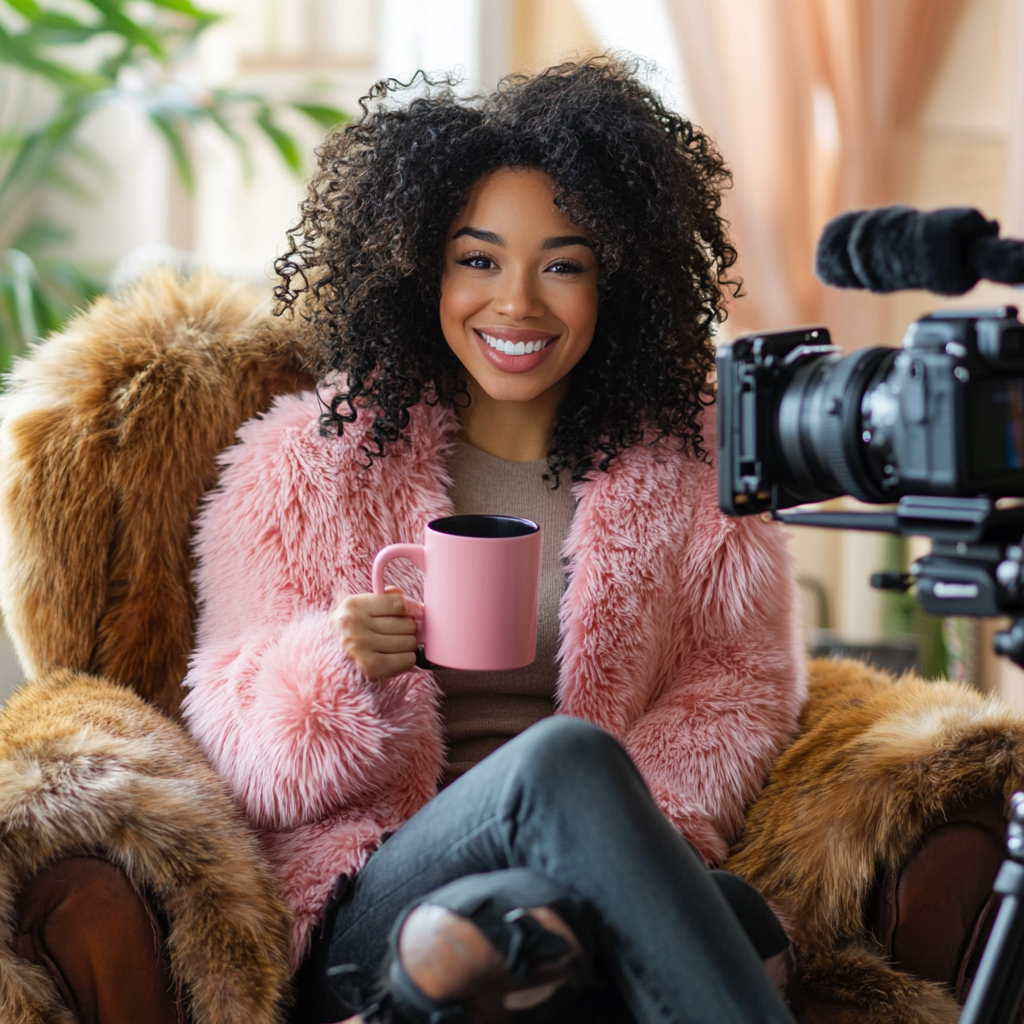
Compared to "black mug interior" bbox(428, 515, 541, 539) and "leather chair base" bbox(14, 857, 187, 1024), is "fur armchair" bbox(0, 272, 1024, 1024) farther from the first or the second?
"black mug interior" bbox(428, 515, 541, 539)

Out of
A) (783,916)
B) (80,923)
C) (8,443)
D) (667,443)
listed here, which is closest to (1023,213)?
(667,443)

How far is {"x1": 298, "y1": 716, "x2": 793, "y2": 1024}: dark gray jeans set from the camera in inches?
35.4

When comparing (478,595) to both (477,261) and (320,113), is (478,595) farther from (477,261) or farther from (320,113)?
(320,113)

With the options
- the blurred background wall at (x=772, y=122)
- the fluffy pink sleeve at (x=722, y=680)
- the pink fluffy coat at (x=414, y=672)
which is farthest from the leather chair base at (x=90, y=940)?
the blurred background wall at (x=772, y=122)

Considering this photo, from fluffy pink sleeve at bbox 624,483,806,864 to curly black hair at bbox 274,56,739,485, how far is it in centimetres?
12

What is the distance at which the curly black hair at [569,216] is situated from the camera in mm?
1248

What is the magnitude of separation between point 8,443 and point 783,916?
0.91 meters

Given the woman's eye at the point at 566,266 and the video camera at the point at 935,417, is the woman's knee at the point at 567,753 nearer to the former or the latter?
the video camera at the point at 935,417

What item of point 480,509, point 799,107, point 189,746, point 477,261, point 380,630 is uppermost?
point 799,107

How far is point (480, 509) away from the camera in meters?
1.35

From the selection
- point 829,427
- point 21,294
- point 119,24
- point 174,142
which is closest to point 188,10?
point 119,24

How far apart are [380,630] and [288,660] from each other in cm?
11

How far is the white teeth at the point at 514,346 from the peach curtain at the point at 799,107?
3.13 feet

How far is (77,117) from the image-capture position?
76.1 inches
